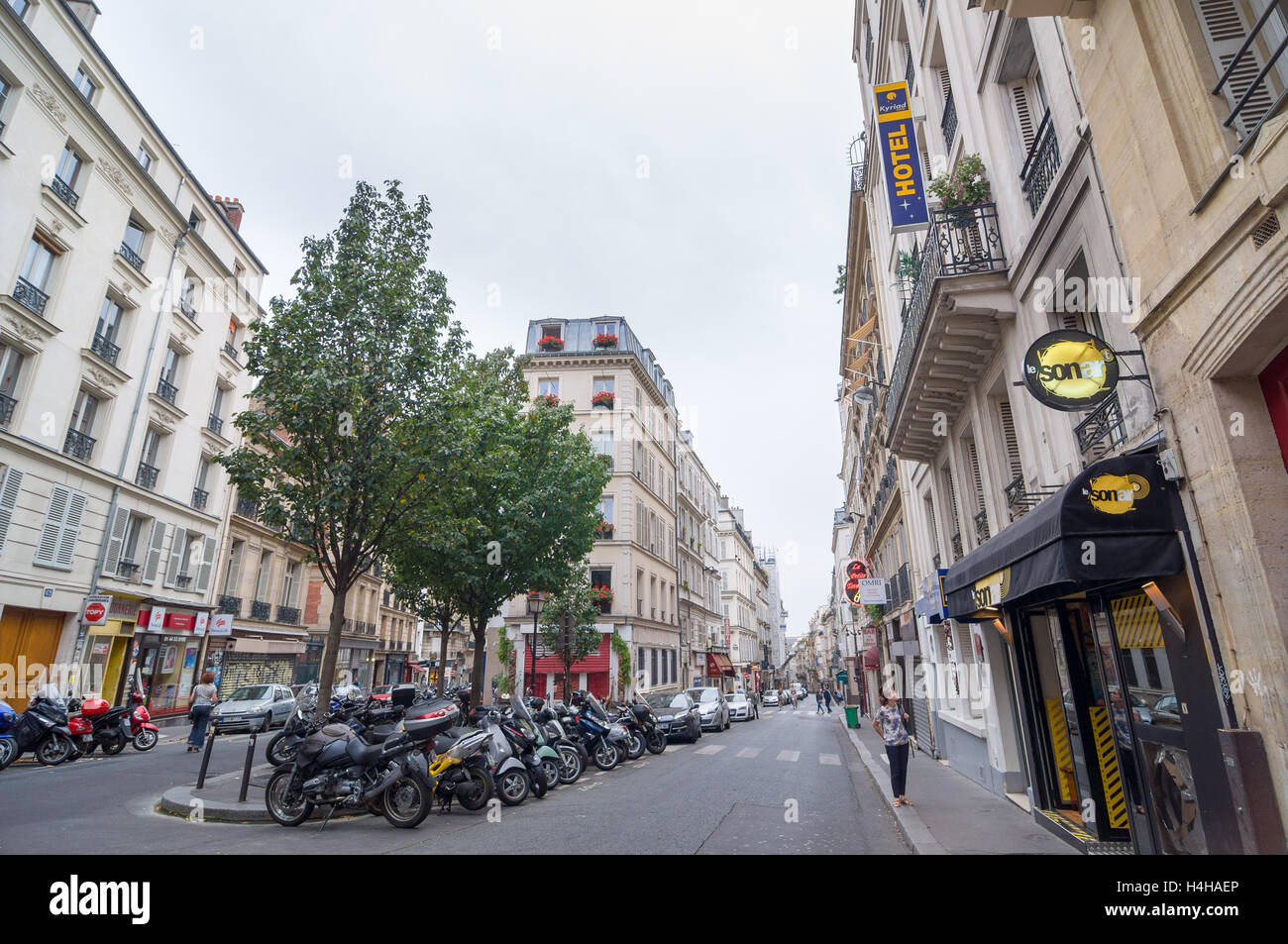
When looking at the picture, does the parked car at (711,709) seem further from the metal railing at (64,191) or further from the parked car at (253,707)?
the metal railing at (64,191)

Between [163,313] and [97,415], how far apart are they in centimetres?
435

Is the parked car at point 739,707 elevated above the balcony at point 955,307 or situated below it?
below

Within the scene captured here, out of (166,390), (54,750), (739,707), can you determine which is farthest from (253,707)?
(739,707)

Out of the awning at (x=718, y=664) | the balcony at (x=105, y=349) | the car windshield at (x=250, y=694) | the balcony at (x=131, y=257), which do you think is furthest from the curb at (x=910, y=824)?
the awning at (x=718, y=664)

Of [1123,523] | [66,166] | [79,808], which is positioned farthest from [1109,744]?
[66,166]

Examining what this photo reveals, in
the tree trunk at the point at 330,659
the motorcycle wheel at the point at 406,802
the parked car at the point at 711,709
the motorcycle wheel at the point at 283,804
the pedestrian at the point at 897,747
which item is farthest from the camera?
Answer: the parked car at the point at 711,709

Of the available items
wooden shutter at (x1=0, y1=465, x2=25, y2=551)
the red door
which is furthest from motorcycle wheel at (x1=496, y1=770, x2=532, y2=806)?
wooden shutter at (x1=0, y1=465, x2=25, y2=551)

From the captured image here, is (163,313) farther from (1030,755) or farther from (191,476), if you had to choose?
(1030,755)

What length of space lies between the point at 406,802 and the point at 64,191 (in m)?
19.9

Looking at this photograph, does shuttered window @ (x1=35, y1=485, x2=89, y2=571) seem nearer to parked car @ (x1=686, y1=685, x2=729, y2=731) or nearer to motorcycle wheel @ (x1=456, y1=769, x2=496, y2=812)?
motorcycle wheel @ (x1=456, y1=769, x2=496, y2=812)

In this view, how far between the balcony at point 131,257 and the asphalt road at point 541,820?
15012mm

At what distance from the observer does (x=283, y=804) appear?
779 cm

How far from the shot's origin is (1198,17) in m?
4.89

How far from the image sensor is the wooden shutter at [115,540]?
1909cm
